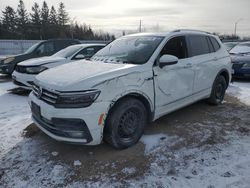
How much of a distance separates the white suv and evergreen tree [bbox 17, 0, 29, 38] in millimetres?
53091

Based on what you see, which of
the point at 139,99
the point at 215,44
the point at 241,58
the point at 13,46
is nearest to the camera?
the point at 139,99

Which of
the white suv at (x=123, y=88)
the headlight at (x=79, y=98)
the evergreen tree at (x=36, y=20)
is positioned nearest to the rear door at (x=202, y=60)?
the white suv at (x=123, y=88)

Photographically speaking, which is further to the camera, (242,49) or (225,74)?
(242,49)

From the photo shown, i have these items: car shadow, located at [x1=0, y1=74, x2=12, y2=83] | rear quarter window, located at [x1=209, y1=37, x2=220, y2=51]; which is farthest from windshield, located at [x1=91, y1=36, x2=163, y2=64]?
car shadow, located at [x1=0, y1=74, x2=12, y2=83]

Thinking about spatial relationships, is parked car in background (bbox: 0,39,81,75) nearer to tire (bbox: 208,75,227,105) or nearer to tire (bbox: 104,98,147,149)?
tire (bbox: 208,75,227,105)

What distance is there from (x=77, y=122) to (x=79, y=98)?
31 centimetres

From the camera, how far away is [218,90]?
5.54 metres

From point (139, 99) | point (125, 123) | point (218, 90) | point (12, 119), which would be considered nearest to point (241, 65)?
point (218, 90)

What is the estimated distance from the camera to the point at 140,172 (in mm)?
2963

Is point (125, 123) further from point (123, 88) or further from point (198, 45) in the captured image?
point (198, 45)

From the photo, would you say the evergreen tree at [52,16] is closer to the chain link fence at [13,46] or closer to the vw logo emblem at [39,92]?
the chain link fence at [13,46]

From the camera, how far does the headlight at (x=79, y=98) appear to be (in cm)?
291

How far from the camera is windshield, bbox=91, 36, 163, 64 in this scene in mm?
3773

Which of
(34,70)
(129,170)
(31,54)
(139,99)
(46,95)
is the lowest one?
(129,170)
